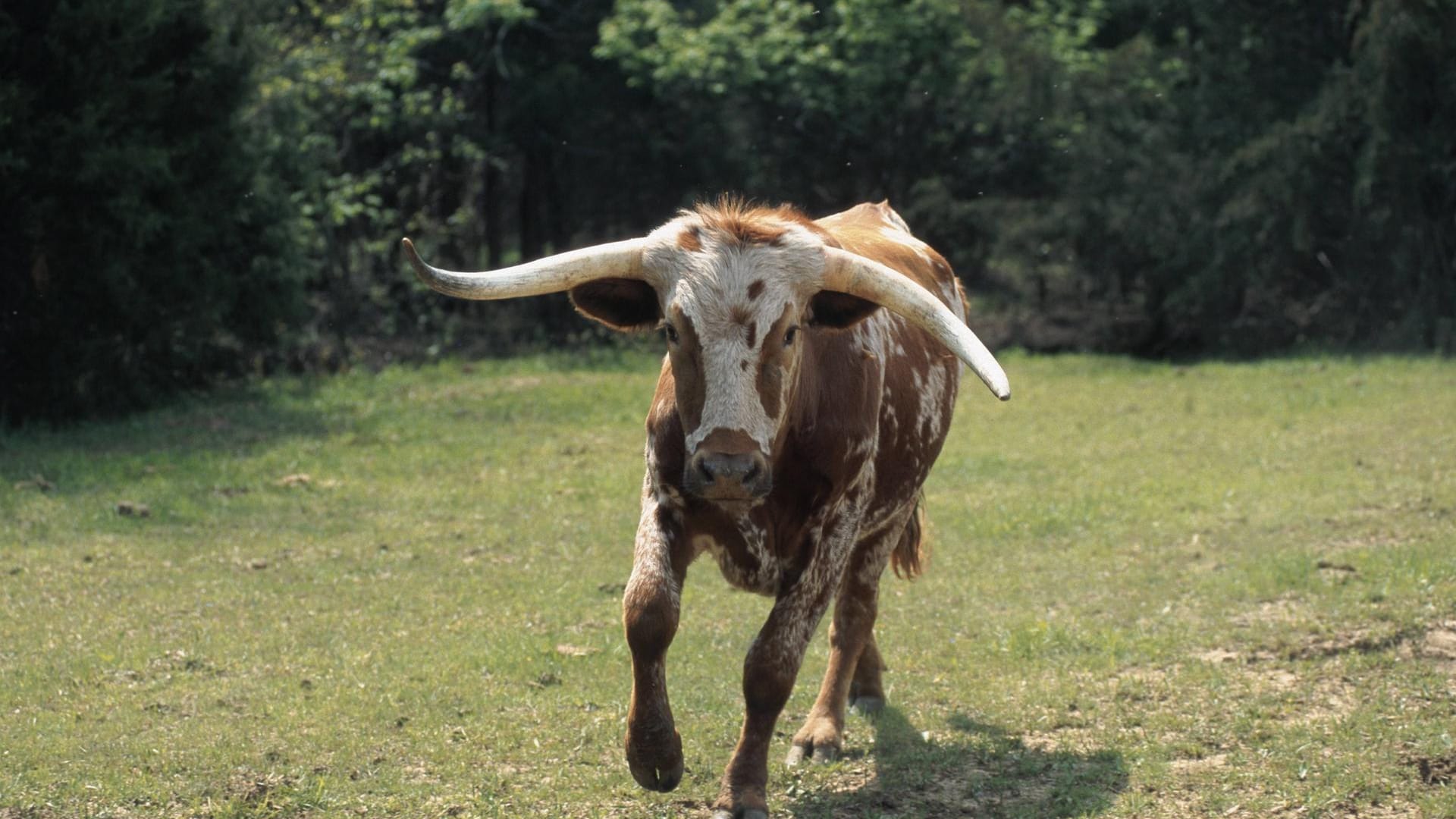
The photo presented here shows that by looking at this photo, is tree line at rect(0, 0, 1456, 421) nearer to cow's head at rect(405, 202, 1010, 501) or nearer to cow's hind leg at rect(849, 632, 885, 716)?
cow's hind leg at rect(849, 632, 885, 716)

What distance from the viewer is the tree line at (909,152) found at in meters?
18.9

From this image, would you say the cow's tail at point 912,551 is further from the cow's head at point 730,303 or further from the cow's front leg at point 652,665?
the cow's front leg at point 652,665

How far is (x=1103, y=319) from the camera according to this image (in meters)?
21.1

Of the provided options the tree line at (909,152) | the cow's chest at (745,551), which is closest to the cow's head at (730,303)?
the cow's chest at (745,551)

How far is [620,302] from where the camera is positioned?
20.0 feet

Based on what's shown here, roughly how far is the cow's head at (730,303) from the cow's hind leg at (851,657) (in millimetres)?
1418

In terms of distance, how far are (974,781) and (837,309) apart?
6.20 ft

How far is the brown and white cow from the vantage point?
541cm

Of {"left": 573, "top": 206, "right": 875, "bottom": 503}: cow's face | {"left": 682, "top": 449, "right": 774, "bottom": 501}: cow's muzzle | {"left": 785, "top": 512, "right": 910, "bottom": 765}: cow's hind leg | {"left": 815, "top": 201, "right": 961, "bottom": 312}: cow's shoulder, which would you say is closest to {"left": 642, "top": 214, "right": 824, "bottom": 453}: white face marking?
{"left": 573, "top": 206, "right": 875, "bottom": 503}: cow's face

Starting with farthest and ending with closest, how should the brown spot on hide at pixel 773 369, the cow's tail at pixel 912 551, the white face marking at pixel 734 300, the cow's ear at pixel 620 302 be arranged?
the cow's tail at pixel 912 551 → the cow's ear at pixel 620 302 → the brown spot on hide at pixel 773 369 → the white face marking at pixel 734 300

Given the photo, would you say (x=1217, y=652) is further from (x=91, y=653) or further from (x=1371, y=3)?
(x=1371, y=3)

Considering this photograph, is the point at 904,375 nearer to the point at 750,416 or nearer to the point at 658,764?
the point at 750,416

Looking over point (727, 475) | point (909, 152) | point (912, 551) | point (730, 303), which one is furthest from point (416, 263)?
point (909, 152)

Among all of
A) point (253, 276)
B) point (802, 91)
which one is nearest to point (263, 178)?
point (253, 276)
